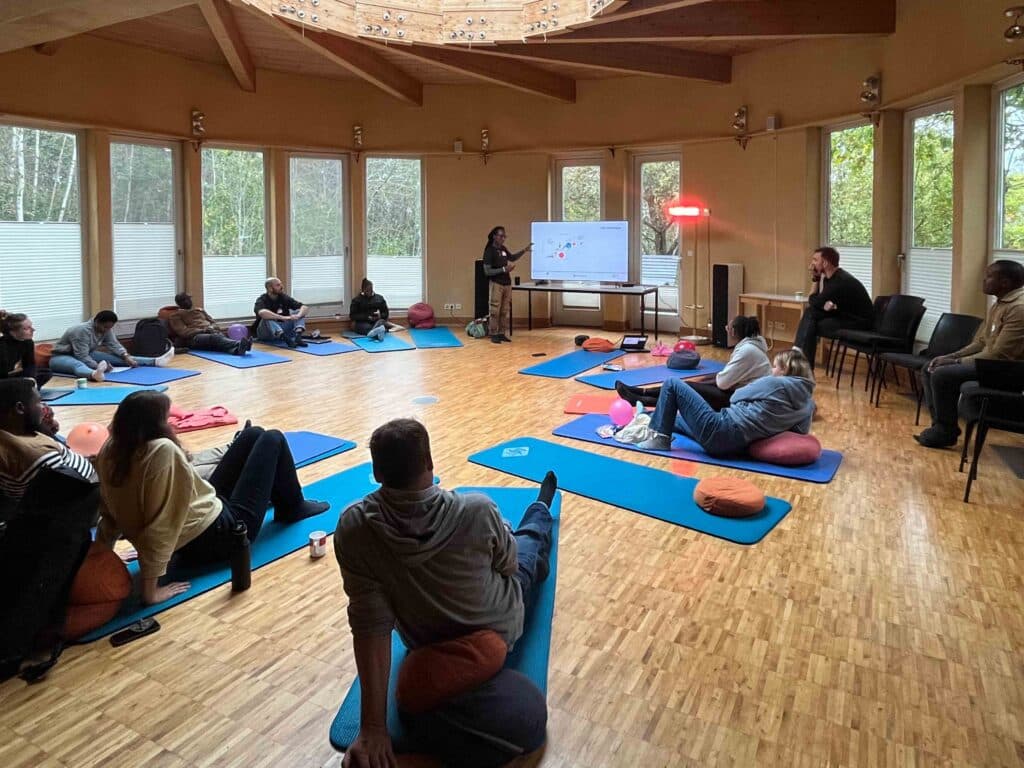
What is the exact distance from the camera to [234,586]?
318 centimetres

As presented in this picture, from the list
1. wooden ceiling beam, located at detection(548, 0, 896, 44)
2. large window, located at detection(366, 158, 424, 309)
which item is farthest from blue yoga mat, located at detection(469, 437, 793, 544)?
large window, located at detection(366, 158, 424, 309)

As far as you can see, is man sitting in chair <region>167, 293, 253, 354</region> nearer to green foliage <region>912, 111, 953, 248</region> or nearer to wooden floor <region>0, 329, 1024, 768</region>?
wooden floor <region>0, 329, 1024, 768</region>

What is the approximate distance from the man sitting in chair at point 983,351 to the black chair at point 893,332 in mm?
967

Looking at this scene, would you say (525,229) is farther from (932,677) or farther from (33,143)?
(932,677)

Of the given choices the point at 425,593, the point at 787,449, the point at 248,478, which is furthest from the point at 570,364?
the point at 425,593

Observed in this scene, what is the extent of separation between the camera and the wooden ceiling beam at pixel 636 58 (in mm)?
8578

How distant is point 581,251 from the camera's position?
411 inches

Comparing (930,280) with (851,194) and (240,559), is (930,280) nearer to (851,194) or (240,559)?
(851,194)

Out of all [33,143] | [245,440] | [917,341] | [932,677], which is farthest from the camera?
[33,143]

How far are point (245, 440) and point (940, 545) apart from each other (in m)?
3.17

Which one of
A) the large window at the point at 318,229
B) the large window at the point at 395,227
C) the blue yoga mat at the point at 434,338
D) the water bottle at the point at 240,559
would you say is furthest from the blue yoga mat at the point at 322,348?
the water bottle at the point at 240,559

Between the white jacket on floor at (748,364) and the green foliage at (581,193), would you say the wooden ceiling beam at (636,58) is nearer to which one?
the green foliage at (581,193)

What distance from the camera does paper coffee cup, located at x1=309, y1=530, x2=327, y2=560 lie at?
11.5 ft

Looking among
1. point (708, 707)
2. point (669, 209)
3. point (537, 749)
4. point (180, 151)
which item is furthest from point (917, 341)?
point (180, 151)
